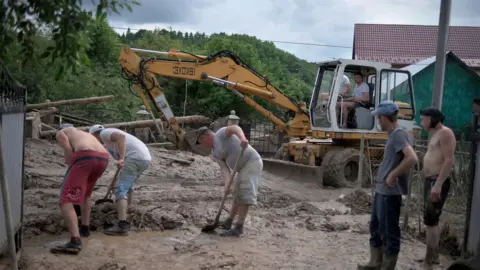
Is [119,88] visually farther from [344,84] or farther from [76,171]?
[76,171]

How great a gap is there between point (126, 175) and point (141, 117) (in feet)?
38.0

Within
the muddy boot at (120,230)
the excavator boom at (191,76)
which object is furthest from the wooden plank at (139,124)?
the muddy boot at (120,230)

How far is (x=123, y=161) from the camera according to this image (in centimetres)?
748

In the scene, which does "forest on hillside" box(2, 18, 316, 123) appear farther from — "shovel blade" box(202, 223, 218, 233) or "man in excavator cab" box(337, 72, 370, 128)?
"shovel blade" box(202, 223, 218, 233)

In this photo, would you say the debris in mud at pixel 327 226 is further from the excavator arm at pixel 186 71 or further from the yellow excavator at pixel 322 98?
the excavator arm at pixel 186 71

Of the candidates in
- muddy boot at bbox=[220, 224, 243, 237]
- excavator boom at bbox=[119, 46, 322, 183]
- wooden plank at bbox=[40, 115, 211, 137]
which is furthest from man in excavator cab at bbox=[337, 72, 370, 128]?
muddy boot at bbox=[220, 224, 243, 237]

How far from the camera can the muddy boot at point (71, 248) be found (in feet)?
21.4

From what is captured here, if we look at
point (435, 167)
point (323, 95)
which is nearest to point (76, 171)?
point (435, 167)

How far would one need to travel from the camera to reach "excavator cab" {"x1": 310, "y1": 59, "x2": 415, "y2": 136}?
1297 cm

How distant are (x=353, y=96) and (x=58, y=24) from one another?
10304 mm

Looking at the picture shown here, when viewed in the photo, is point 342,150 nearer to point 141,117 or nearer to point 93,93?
point 141,117

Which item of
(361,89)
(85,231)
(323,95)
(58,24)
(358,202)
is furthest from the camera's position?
(323,95)

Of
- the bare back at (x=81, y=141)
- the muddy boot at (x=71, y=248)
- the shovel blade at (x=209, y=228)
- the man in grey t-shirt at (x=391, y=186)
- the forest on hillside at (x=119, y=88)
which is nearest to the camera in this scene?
the man in grey t-shirt at (x=391, y=186)

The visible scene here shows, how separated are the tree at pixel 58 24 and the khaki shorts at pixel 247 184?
14.2 feet
